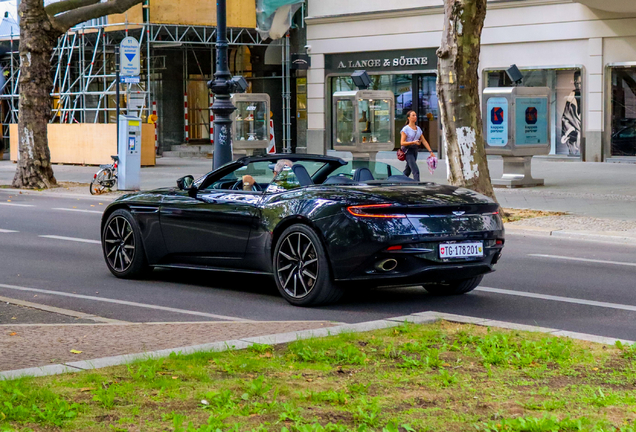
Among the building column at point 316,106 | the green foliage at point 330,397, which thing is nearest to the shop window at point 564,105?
the building column at point 316,106

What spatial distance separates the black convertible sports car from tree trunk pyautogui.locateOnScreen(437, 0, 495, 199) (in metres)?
7.09

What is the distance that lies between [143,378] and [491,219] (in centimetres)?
406

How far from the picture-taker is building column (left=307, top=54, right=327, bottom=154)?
35.6 m

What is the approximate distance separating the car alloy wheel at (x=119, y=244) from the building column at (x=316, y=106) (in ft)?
82.5

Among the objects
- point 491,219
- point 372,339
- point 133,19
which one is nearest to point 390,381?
point 372,339

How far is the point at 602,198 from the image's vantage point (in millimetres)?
19250

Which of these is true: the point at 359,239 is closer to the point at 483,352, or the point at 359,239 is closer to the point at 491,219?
the point at 491,219

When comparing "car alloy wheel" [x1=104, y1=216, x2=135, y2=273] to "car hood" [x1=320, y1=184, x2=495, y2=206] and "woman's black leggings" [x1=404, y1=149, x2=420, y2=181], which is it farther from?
"woman's black leggings" [x1=404, y1=149, x2=420, y2=181]

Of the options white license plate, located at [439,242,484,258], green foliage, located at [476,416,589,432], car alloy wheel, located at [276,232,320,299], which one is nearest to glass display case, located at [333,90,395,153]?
car alloy wheel, located at [276,232,320,299]

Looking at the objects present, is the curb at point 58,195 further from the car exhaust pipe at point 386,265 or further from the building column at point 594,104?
the building column at point 594,104

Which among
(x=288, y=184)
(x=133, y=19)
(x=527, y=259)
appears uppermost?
(x=133, y=19)

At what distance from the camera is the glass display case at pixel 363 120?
25000mm

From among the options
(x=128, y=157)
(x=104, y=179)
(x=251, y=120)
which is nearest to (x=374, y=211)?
(x=104, y=179)

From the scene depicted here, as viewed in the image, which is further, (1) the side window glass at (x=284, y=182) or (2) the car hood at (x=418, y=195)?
(1) the side window glass at (x=284, y=182)
